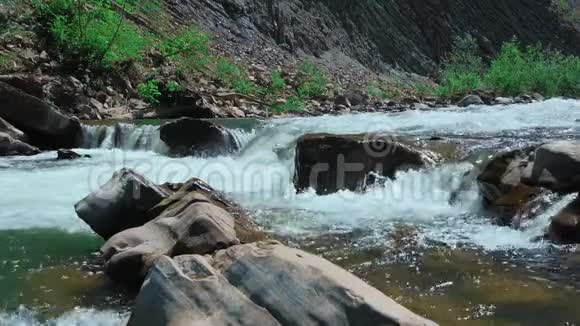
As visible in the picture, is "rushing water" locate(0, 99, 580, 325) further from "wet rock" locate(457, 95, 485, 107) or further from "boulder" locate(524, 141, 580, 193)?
"wet rock" locate(457, 95, 485, 107)

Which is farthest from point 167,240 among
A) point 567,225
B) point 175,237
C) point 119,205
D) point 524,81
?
point 524,81

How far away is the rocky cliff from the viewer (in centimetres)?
2228

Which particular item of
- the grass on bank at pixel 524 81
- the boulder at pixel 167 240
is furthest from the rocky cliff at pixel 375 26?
the boulder at pixel 167 240

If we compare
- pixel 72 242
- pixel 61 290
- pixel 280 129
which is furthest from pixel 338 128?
pixel 61 290

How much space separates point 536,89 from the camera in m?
20.8

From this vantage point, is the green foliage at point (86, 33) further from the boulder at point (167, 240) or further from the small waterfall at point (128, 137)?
the boulder at point (167, 240)

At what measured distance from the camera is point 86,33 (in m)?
13.1

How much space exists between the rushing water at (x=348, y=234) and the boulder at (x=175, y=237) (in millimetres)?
199

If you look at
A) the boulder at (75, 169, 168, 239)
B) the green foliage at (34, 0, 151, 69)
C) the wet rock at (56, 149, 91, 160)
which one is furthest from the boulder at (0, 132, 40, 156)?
the boulder at (75, 169, 168, 239)

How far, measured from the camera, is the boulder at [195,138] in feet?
32.7

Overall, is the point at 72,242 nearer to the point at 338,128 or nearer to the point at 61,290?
the point at 61,290

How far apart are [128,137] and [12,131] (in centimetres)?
187

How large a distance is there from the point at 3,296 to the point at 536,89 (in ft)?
66.2

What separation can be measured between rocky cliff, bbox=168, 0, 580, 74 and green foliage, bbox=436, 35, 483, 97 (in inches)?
38.2
